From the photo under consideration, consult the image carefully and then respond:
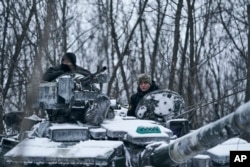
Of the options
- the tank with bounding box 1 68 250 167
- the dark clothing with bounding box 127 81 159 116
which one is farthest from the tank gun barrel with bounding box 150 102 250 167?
the dark clothing with bounding box 127 81 159 116

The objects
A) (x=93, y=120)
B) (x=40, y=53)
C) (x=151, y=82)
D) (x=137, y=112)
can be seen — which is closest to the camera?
(x=40, y=53)

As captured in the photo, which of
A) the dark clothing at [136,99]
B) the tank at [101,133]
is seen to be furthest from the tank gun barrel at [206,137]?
the dark clothing at [136,99]

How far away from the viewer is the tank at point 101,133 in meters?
5.02

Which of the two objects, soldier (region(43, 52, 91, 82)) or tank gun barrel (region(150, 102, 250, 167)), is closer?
tank gun barrel (region(150, 102, 250, 167))

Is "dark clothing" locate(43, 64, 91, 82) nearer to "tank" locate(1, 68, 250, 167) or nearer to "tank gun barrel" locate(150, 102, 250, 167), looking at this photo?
"tank" locate(1, 68, 250, 167)

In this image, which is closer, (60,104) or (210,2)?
(60,104)

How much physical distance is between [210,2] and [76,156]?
12231mm

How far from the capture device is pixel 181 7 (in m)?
16.5

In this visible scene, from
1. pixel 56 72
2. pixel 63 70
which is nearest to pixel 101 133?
pixel 56 72

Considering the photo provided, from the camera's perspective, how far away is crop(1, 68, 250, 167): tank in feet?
16.5

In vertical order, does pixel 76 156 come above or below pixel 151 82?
below

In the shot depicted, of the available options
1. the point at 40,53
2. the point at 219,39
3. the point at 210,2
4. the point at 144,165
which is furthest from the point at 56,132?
the point at 219,39

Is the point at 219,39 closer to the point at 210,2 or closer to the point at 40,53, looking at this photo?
the point at 210,2

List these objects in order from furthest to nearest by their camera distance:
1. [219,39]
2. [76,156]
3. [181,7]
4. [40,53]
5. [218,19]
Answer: [219,39] < [218,19] < [181,7] < [76,156] < [40,53]
